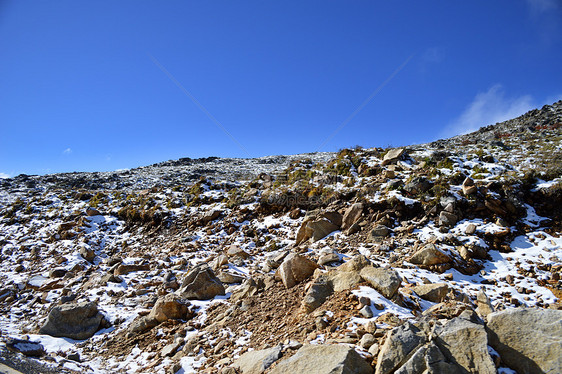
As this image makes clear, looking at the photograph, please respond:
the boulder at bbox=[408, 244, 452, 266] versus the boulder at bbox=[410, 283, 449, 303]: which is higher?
the boulder at bbox=[408, 244, 452, 266]

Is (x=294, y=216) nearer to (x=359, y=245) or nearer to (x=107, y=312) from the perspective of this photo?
(x=359, y=245)

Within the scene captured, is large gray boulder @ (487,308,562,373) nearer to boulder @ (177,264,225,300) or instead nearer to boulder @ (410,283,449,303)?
boulder @ (410,283,449,303)

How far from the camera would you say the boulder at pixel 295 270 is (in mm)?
6910

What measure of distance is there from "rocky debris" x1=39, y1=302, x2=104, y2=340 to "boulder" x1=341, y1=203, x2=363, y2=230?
8.23 metres

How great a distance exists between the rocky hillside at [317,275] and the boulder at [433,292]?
31mm

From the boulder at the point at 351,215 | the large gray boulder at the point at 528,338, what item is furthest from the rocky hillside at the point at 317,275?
the boulder at the point at 351,215

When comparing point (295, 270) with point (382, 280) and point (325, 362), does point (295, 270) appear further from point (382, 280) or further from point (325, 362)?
point (325, 362)

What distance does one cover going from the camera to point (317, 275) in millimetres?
6559

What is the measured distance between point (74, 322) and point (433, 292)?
8964 millimetres

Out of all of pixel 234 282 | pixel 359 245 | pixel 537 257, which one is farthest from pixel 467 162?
pixel 234 282

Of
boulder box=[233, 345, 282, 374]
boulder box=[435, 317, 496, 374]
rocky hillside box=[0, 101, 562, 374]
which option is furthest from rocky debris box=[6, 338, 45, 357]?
boulder box=[435, 317, 496, 374]

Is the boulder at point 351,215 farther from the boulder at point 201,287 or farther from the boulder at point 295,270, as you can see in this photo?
the boulder at point 201,287

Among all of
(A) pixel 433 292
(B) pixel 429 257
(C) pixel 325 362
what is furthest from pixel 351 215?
(C) pixel 325 362

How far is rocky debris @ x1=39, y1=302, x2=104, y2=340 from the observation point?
22.2 feet
